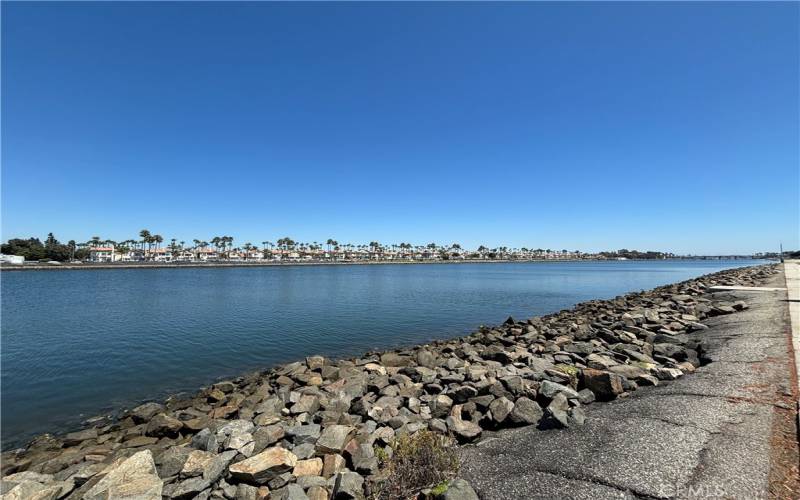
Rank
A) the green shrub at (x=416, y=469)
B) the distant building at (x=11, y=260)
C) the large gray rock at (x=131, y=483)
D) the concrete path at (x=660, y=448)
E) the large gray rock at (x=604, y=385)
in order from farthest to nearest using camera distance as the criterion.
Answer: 1. the distant building at (x=11, y=260)
2. the large gray rock at (x=604, y=385)
3. the large gray rock at (x=131, y=483)
4. the green shrub at (x=416, y=469)
5. the concrete path at (x=660, y=448)

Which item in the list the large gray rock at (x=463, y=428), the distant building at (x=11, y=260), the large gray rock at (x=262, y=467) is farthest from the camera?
the distant building at (x=11, y=260)

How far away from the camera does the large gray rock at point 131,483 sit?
5162mm

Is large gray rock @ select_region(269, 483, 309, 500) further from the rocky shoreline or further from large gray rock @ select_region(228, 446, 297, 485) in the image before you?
large gray rock @ select_region(228, 446, 297, 485)

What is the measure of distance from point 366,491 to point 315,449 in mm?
1767

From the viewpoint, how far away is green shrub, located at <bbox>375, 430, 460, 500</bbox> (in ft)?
14.7

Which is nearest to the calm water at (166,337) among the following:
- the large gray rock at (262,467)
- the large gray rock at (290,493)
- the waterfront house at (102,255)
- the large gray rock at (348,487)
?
the large gray rock at (262,467)

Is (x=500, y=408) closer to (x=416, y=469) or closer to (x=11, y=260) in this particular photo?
(x=416, y=469)

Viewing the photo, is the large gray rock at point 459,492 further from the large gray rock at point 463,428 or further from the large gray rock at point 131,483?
the large gray rock at point 131,483

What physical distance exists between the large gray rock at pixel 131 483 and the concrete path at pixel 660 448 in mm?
4821

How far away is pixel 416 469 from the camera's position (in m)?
4.67

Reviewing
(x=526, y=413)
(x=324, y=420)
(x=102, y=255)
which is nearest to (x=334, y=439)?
(x=324, y=420)

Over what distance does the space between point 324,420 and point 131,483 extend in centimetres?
363

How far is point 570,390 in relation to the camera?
23.7 ft

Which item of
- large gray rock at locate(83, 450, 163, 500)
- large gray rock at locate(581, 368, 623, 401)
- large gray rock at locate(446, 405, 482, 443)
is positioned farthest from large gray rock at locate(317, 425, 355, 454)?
large gray rock at locate(581, 368, 623, 401)
